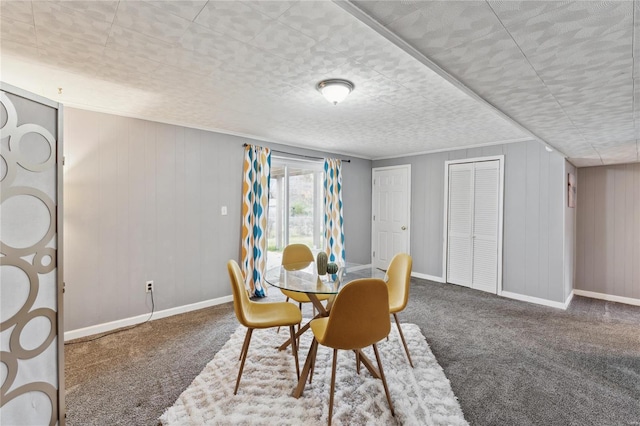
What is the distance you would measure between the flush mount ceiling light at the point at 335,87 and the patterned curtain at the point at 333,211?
2.81m

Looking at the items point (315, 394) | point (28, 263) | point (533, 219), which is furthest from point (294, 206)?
point (28, 263)

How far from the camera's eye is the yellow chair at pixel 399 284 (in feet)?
8.16

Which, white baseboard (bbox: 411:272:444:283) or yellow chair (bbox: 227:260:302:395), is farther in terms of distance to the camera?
white baseboard (bbox: 411:272:444:283)

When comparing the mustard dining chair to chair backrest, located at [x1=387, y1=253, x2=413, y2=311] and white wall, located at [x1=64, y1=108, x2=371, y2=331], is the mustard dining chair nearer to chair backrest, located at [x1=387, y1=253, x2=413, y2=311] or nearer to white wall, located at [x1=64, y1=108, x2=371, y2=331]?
chair backrest, located at [x1=387, y1=253, x2=413, y2=311]

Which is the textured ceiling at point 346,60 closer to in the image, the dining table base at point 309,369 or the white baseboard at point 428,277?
the dining table base at point 309,369

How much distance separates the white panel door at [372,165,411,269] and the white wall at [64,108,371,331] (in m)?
2.69

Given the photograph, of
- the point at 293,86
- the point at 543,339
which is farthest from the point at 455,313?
the point at 293,86

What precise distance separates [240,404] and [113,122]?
3047 mm

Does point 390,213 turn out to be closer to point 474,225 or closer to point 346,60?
point 474,225

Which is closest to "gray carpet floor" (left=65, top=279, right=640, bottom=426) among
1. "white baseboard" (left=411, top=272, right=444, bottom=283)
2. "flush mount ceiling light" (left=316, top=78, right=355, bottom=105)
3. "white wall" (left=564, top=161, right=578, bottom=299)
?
"white wall" (left=564, top=161, right=578, bottom=299)

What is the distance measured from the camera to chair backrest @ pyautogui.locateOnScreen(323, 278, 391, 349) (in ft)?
5.69

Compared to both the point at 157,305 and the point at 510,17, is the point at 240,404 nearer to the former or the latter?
the point at 157,305

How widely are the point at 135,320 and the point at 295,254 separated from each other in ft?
6.37

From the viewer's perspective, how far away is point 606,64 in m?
1.45
